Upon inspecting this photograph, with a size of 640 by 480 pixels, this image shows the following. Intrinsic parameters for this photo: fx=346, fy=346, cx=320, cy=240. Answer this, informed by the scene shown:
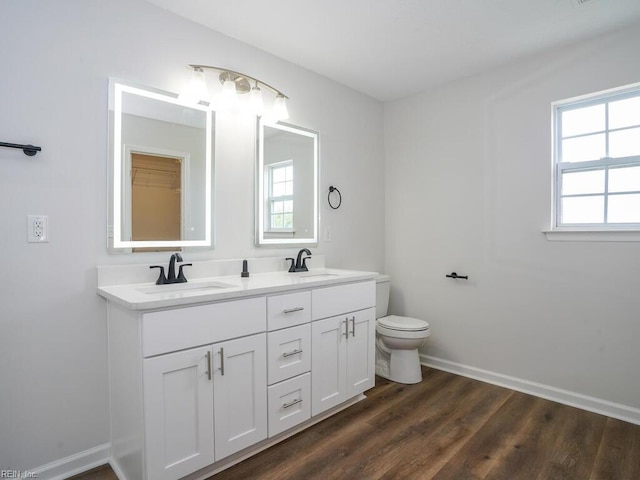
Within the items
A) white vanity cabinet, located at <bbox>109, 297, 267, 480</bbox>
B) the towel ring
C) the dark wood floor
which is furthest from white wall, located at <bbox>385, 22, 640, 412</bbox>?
white vanity cabinet, located at <bbox>109, 297, 267, 480</bbox>

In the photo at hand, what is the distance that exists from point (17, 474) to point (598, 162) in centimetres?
356

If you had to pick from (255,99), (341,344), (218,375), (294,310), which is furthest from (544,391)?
(255,99)

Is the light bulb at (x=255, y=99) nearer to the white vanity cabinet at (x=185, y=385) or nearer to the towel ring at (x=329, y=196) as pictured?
the towel ring at (x=329, y=196)

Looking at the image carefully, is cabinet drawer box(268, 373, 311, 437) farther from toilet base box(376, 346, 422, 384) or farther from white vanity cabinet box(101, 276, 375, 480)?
toilet base box(376, 346, 422, 384)

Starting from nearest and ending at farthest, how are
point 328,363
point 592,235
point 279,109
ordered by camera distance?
1. point 328,363
2. point 592,235
3. point 279,109

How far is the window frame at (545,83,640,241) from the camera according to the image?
2135 millimetres

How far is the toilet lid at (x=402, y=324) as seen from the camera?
258 centimetres

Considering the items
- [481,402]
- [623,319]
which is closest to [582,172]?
[623,319]

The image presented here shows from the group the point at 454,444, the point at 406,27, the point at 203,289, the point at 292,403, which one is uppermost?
the point at 406,27

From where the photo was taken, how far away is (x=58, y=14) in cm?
159

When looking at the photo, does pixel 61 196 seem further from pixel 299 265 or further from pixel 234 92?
pixel 299 265

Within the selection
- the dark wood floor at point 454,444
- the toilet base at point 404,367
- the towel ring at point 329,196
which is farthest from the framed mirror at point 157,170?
the toilet base at point 404,367

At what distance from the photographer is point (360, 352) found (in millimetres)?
2275

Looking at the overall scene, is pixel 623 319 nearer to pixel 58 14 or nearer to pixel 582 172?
pixel 582 172
